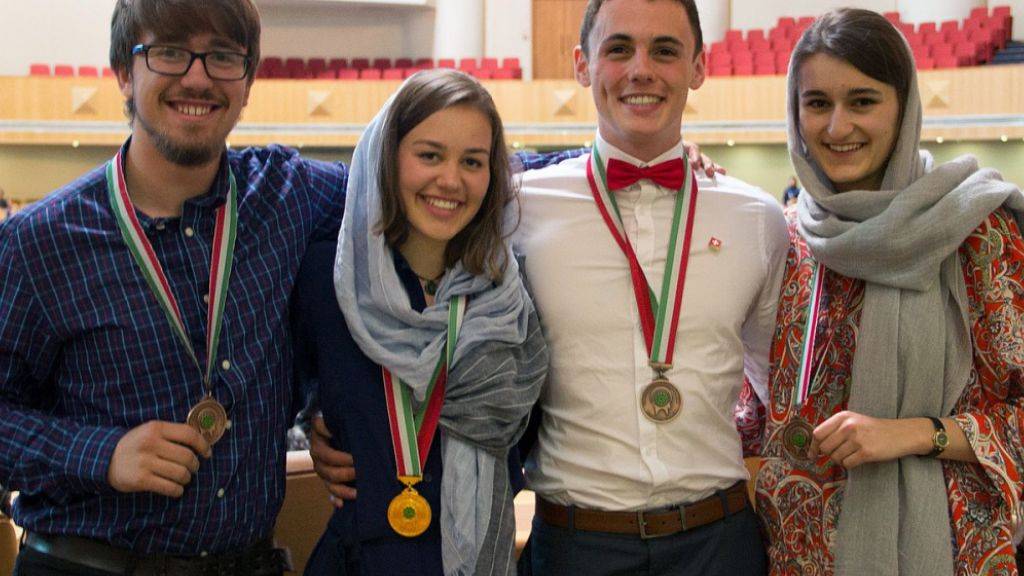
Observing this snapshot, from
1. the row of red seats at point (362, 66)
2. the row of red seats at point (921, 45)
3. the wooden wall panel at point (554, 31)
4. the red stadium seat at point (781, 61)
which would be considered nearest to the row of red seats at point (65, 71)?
the row of red seats at point (362, 66)

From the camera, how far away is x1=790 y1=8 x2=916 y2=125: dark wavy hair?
2.27 metres

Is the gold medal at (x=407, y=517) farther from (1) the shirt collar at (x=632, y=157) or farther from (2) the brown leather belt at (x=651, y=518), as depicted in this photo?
(1) the shirt collar at (x=632, y=157)

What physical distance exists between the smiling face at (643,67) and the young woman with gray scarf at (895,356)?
332 mm

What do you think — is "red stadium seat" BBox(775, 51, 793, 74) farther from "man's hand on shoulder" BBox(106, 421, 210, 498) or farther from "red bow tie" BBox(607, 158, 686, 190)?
"man's hand on shoulder" BBox(106, 421, 210, 498)

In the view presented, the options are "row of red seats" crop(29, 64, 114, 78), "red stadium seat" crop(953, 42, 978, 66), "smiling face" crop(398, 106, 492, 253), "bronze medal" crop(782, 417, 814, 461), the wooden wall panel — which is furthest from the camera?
the wooden wall panel

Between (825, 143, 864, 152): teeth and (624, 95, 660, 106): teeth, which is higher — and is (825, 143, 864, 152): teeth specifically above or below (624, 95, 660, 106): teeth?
below

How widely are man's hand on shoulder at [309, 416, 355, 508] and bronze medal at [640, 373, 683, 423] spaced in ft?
2.17

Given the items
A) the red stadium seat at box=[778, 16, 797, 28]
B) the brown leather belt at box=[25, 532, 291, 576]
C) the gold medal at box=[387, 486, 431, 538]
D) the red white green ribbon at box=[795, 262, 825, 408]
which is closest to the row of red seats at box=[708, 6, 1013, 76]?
the red stadium seat at box=[778, 16, 797, 28]

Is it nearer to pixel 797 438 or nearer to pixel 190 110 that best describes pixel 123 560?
pixel 190 110

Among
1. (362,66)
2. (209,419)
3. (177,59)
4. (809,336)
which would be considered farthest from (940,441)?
(362,66)

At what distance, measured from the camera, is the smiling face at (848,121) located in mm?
2289

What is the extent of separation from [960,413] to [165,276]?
169cm

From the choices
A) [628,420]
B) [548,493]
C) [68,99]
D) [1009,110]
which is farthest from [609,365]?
[68,99]

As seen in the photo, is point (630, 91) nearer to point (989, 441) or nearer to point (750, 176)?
point (989, 441)
